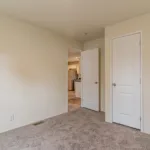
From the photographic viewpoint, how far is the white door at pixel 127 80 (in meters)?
2.89

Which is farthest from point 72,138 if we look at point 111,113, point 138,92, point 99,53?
point 99,53

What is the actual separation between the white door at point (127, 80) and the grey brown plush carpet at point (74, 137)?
0.89ft

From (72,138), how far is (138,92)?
1.64m

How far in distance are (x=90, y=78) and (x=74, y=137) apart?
238 centimetres

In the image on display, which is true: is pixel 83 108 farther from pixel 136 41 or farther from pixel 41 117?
pixel 136 41

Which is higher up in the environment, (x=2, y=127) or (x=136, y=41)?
(x=136, y=41)

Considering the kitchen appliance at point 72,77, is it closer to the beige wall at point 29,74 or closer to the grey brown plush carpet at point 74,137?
the beige wall at point 29,74

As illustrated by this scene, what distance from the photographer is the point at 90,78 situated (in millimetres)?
4602

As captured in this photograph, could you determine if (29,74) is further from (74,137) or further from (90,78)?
(90,78)

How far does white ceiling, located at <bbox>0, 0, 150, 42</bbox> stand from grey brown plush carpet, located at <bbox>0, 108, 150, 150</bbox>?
238 cm

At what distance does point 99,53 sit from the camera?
14.4 ft

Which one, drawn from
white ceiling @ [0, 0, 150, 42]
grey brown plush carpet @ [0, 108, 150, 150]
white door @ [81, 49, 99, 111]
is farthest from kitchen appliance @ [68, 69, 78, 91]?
white ceiling @ [0, 0, 150, 42]

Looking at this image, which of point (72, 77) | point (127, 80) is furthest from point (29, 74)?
point (72, 77)

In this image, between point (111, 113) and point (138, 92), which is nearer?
point (138, 92)
